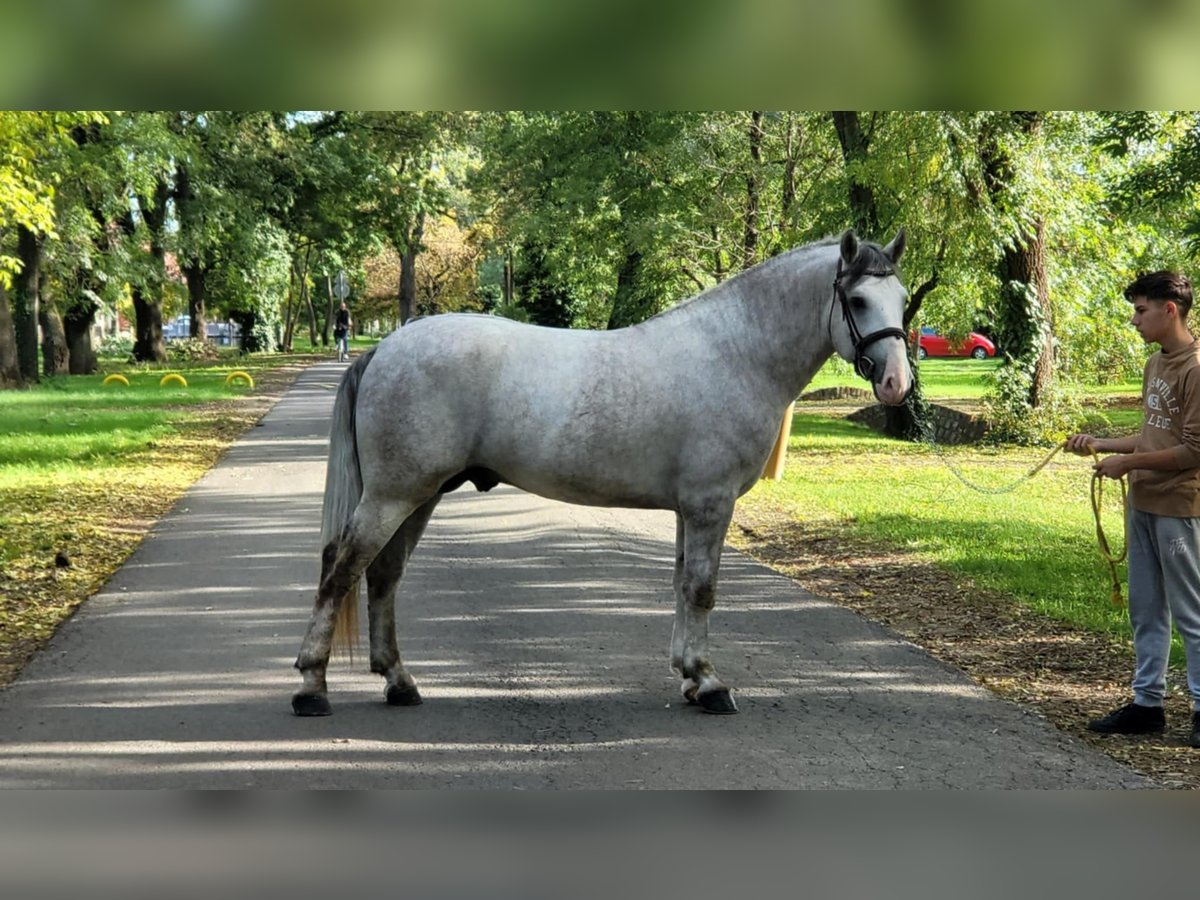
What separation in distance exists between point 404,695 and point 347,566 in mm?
742

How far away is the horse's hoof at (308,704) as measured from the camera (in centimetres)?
642

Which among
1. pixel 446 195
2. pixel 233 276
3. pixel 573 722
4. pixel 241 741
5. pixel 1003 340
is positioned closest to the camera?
pixel 241 741

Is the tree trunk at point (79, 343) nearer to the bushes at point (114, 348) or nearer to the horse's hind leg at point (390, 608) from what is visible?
the bushes at point (114, 348)

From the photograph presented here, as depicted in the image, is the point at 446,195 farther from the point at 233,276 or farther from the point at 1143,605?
the point at 1143,605

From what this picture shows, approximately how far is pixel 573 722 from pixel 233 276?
1832 inches

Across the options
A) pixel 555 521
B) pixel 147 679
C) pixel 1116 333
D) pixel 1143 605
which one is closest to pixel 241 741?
pixel 147 679

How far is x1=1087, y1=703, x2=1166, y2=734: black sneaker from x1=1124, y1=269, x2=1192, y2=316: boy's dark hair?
1.97 m

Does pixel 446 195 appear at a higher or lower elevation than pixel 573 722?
higher

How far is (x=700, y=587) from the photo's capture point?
679 centimetres

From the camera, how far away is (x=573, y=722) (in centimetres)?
638

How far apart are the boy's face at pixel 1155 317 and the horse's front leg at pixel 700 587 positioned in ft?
7.35

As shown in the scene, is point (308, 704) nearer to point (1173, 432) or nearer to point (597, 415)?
point (597, 415)

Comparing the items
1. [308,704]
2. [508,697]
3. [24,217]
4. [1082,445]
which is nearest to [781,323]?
[1082,445]

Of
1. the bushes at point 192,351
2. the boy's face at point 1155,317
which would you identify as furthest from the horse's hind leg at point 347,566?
the bushes at point 192,351
